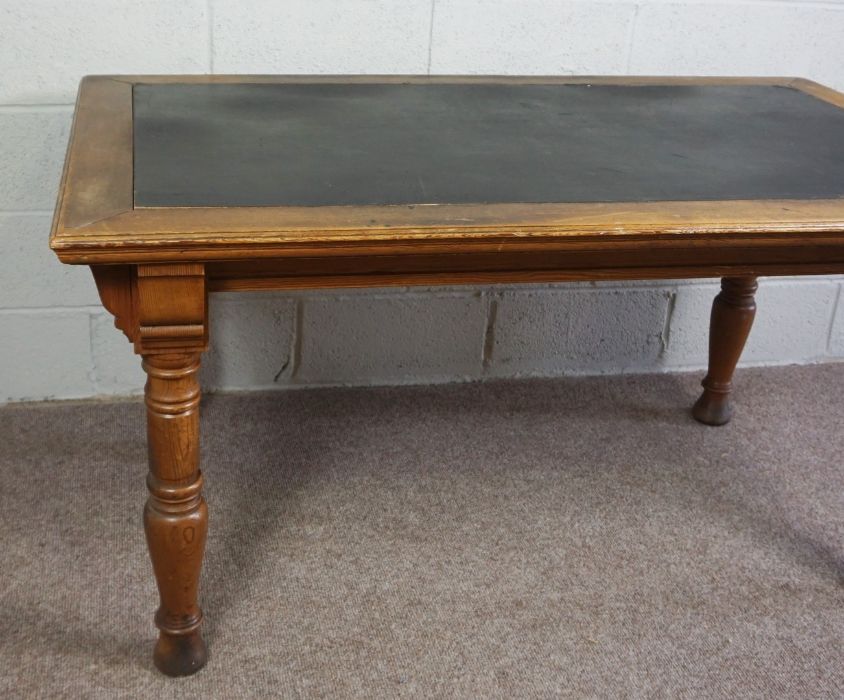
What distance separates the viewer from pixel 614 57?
2088 millimetres

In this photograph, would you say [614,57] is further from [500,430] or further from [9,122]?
[9,122]

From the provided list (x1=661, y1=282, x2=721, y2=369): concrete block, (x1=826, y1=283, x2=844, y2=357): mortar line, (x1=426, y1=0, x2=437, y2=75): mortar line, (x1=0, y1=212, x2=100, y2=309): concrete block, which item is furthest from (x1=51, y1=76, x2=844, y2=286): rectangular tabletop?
(x1=826, y1=283, x2=844, y2=357): mortar line

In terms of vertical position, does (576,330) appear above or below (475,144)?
below

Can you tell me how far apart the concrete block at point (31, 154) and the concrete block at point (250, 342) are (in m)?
0.38

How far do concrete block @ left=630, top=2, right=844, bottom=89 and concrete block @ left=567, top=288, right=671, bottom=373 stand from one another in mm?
481

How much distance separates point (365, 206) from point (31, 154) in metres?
0.95

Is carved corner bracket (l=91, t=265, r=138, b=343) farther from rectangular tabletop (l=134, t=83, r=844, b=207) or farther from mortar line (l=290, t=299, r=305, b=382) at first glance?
mortar line (l=290, t=299, r=305, b=382)

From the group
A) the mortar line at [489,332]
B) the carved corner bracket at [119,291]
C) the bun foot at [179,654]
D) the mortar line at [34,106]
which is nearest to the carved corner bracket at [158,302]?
the carved corner bracket at [119,291]

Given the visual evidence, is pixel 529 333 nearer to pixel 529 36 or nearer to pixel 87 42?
pixel 529 36

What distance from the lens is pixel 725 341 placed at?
6.93ft

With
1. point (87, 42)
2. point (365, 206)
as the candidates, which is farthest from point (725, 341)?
point (87, 42)

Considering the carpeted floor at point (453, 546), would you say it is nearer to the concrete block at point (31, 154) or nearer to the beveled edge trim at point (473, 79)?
the concrete block at point (31, 154)

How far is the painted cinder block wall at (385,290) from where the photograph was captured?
190 centimetres

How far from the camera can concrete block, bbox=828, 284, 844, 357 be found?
2.43m
